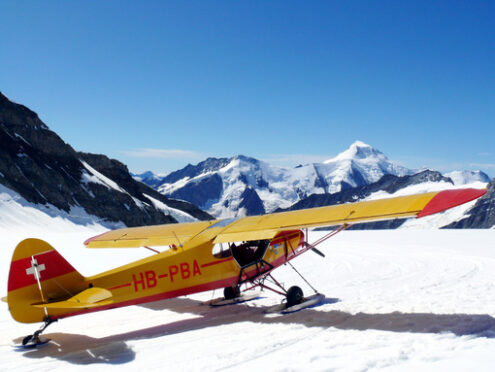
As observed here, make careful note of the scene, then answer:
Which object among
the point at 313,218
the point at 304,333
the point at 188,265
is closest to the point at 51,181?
the point at 188,265

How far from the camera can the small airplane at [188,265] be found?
6.68 m

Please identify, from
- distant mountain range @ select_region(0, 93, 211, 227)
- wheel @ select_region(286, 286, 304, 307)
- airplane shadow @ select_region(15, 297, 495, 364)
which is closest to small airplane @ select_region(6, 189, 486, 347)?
wheel @ select_region(286, 286, 304, 307)

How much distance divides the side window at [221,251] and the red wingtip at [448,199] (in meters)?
4.46

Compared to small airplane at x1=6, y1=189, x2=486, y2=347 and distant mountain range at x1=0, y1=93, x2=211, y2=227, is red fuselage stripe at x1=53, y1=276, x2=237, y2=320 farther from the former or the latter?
distant mountain range at x1=0, y1=93, x2=211, y2=227

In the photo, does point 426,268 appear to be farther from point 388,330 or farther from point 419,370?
point 419,370

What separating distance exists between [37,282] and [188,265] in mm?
2950

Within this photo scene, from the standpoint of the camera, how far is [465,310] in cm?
799

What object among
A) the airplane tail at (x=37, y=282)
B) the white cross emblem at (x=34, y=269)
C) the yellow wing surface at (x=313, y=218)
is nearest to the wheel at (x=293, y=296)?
the yellow wing surface at (x=313, y=218)

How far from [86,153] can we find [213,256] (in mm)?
107199

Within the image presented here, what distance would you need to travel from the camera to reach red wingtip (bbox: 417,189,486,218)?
20.8 ft

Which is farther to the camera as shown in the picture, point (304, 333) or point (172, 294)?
point (172, 294)

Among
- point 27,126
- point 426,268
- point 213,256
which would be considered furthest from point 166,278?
point 27,126

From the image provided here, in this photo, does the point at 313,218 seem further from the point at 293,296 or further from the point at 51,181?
the point at 51,181

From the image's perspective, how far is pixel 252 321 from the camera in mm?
8141
